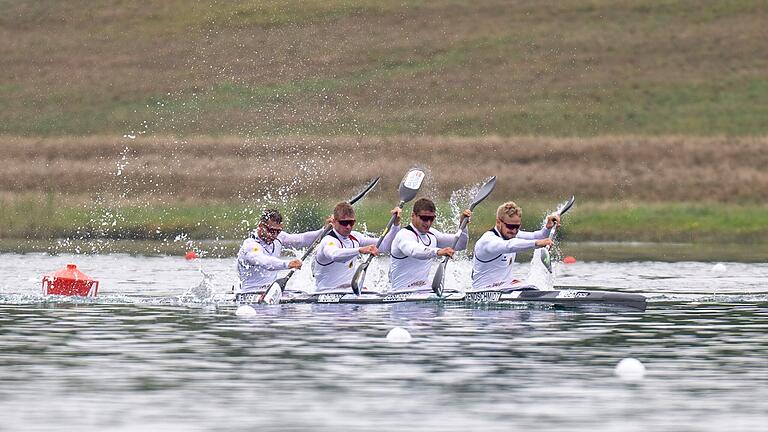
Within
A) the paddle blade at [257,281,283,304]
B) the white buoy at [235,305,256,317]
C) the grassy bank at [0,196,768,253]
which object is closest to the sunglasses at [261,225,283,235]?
the paddle blade at [257,281,283,304]

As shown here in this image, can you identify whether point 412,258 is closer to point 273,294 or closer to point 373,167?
point 273,294

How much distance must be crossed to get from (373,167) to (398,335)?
181ft

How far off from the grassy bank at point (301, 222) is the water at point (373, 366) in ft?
92.7

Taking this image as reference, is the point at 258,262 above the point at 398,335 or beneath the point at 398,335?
above

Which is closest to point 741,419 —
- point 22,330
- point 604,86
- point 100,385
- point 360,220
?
point 100,385

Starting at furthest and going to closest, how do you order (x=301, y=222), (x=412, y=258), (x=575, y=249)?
(x=301, y=222) → (x=575, y=249) → (x=412, y=258)

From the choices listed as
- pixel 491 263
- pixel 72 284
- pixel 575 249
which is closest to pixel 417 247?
pixel 491 263

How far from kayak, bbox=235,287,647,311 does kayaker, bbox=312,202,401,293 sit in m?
0.37

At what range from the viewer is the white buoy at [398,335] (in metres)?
25.6

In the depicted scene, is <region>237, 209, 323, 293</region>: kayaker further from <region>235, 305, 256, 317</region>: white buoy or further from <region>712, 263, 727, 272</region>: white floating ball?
<region>712, 263, 727, 272</region>: white floating ball

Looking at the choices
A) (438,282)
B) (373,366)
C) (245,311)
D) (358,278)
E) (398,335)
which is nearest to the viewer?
(373,366)

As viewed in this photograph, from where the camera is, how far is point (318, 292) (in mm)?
32375

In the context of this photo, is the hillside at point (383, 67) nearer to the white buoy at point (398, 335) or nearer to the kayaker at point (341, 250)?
the kayaker at point (341, 250)

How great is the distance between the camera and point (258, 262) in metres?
32.2
